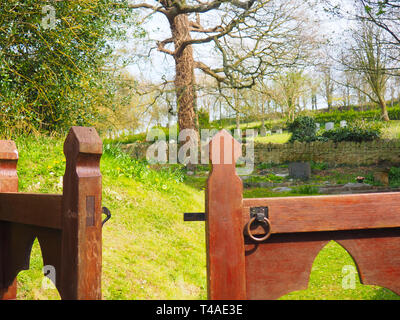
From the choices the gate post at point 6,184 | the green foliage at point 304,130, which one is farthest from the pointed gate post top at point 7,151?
the green foliage at point 304,130

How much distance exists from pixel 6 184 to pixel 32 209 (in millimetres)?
568

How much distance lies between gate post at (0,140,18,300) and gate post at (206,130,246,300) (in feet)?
4.51

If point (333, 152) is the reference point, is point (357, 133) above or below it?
above

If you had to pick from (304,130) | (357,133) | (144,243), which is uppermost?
(304,130)

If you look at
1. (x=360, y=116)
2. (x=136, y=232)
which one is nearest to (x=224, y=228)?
(x=136, y=232)

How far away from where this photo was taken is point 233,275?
1351 mm

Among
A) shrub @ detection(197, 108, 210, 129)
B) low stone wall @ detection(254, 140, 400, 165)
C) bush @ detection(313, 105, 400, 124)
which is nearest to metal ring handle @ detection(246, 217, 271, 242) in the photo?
low stone wall @ detection(254, 140, 400, 165)

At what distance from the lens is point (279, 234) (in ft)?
4.62

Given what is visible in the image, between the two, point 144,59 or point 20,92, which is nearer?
point 20,92

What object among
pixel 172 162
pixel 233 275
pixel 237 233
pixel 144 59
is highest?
pixel 144 59

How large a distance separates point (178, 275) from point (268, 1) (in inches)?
351

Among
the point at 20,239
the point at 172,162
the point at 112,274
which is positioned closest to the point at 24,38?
the point at 112,274

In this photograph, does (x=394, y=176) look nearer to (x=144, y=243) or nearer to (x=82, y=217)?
(x=144, y=243)
